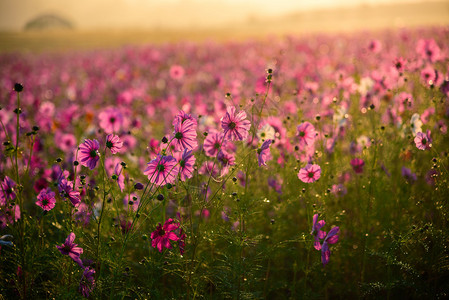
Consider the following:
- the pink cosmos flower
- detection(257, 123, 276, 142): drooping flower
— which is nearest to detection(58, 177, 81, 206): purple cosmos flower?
detection(257, 123, 276, 142): drooping flower

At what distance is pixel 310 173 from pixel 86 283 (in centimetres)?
122

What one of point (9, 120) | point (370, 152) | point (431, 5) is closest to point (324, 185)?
point (370, 152)

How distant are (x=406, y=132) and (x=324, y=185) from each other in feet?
3.02

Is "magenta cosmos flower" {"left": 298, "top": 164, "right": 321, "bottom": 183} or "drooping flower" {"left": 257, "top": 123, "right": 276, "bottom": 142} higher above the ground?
"drooping flower" {"left": 257, "top": 123, "right": 276, "bottom": 142}

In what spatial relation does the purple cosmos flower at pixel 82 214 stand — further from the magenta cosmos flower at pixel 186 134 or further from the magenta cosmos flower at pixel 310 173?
the magenta cosmos flower at pixel 310 173

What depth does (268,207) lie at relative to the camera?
2.86 metres

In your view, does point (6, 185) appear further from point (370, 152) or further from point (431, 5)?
point (431, 5)

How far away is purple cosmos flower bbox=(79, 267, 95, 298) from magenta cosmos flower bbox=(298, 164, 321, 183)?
3.69 ft

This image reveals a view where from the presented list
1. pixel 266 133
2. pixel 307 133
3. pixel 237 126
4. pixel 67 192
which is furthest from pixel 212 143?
pixel 67 192

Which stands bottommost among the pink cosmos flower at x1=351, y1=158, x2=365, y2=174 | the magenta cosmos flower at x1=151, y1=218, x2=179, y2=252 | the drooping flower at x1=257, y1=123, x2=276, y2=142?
the magenta cosmos flower at x1=151, y1=218, x2=179, y2=252

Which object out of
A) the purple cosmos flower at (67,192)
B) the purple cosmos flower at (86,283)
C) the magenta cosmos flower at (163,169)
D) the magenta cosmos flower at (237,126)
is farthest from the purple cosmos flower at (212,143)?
the purple cosmos flower at (86,283)

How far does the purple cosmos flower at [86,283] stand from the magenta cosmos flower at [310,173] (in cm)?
112

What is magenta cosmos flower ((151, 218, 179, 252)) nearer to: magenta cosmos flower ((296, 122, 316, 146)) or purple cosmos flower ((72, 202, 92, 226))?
purple cosmos flower ((72, 202, 92, 226))

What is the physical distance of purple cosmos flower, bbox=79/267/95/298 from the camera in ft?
5.42
